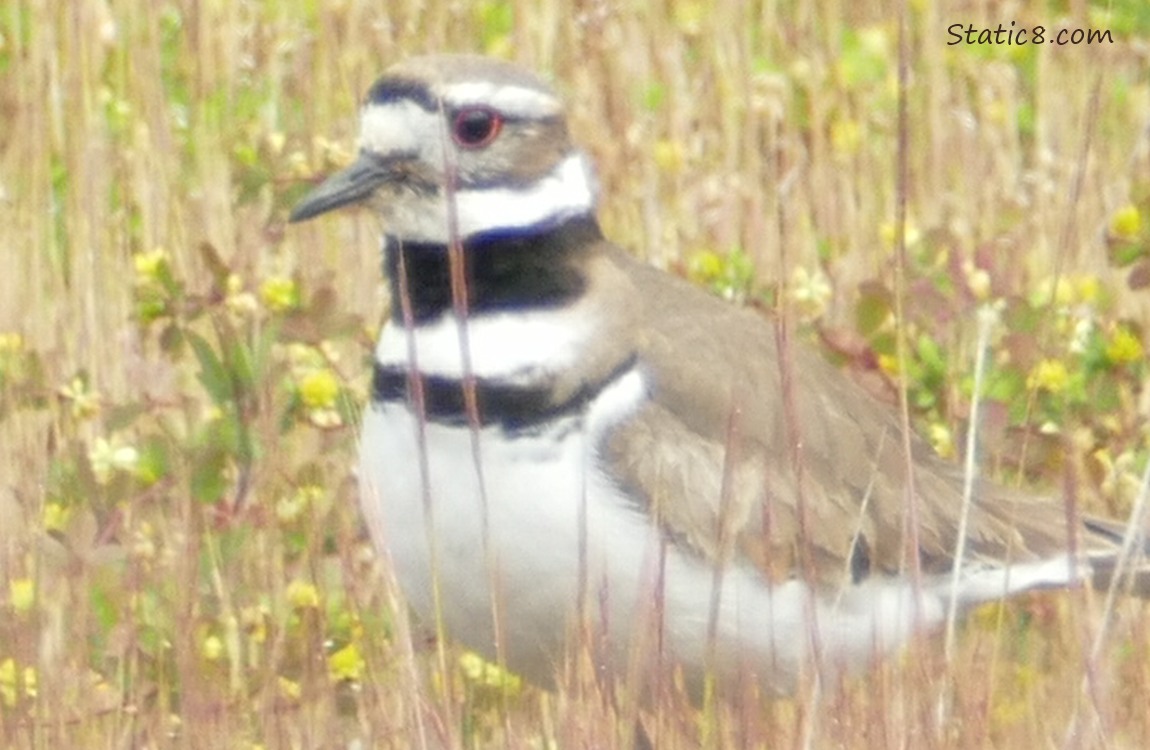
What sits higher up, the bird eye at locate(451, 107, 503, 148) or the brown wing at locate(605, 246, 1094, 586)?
the bird eye at locate(451, 107, 503, 148)

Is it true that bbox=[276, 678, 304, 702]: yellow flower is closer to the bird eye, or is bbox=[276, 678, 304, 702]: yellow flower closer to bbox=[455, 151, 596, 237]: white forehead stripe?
bbox=[455, 151, 596, 237]: white forehead stripe

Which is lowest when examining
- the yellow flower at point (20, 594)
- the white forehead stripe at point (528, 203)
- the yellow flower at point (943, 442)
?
the yellow flower at point (943, 442)

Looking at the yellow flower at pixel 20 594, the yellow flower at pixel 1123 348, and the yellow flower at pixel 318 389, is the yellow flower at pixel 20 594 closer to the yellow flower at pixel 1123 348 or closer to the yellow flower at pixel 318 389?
the yellow flower at pixel 318 389

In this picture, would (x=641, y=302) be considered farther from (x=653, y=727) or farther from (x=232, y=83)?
(x=232, y=83)

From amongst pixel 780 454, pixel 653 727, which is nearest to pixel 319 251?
pixel 780 454

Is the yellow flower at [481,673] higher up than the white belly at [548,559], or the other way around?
the white belly at [548,559]

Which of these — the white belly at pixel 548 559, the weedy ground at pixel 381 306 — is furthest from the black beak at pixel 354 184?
the weedy ground at pixel 381 306

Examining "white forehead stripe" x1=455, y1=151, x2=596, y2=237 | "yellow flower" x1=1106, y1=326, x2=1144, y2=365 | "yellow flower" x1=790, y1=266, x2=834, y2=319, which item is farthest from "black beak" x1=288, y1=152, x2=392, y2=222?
"yellow flower" x1=1106, y1=326, x2=1144, y2=365

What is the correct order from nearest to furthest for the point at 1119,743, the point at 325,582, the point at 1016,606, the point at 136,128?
1. the point at 1119,743
2. the point at 325,582
3. the point at 1016,606
4. the point at 136,128

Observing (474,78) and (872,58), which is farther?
(872,58)
